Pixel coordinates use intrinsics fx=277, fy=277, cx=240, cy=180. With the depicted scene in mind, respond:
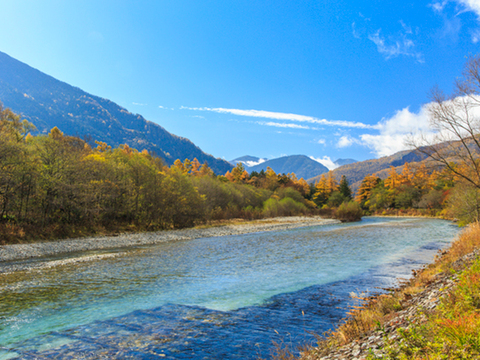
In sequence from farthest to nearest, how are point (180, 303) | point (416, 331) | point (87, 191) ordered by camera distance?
1. point (87, 191)
2. point (180, 303)
3. point (416, 331)

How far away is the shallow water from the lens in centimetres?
732

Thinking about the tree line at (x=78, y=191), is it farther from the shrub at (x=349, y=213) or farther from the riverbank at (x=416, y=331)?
the shrub at (x=349, y=213)

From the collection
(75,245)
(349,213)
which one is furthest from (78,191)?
(349,213)

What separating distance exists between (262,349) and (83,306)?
7369 mm

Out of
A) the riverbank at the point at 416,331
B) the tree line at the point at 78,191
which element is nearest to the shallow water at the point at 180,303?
the riverbank at the point at 416,331

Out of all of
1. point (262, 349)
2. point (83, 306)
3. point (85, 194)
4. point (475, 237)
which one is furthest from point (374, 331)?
point (85, 194)

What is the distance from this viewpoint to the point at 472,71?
18.0 meters

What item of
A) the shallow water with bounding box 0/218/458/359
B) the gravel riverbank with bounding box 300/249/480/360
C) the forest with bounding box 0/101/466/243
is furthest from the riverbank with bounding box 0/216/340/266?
the gravel riverbank with bounding box 300/249/480/360

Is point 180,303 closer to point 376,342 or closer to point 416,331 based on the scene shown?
point 376,342

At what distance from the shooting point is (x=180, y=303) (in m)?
10.7

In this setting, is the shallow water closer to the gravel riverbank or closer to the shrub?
the gravel riverbank

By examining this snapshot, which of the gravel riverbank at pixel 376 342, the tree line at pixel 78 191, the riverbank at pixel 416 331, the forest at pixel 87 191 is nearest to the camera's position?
the riverbank at pixel 416 331

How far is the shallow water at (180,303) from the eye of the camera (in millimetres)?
7316

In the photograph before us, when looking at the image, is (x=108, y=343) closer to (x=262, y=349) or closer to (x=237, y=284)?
(x=262, y=349)
